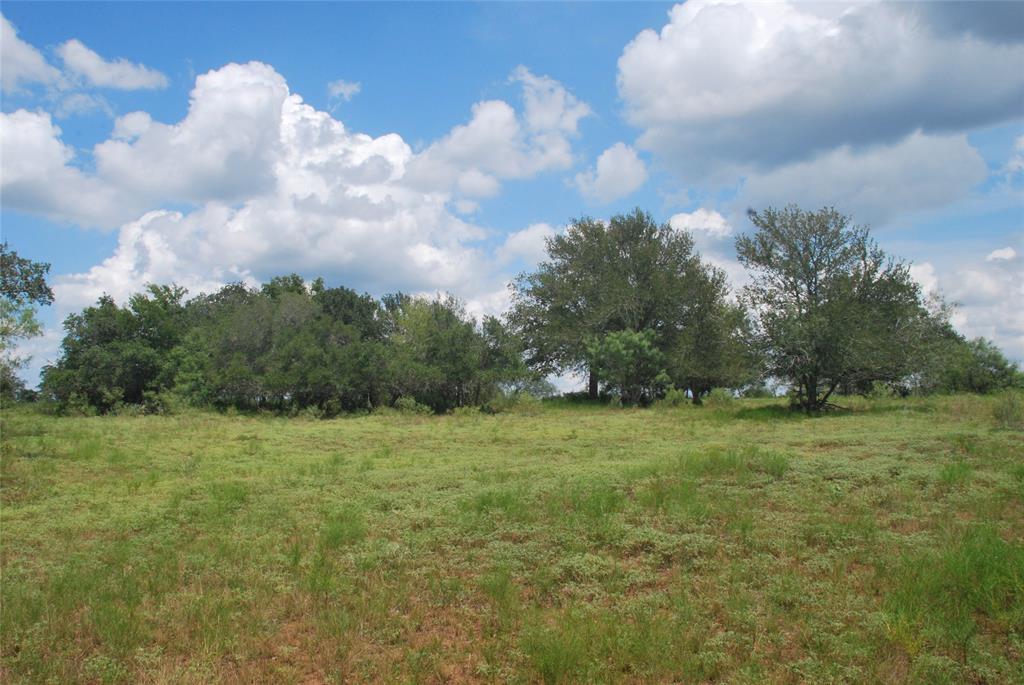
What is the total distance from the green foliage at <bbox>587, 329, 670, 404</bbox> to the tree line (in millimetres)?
104

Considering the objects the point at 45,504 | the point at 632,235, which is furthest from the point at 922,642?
the point at 632,235

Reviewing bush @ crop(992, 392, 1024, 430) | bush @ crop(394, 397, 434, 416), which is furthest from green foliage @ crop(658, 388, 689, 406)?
bush @ crop(992, 392, 1024, 430)

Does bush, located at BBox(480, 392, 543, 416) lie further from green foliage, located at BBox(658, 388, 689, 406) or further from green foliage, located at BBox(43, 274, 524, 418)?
green foliage, located at BBox(658, 388, 689, 406)

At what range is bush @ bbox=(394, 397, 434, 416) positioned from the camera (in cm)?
3212

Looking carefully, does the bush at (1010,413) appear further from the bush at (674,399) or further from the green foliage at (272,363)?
the green foliage at (272,363)

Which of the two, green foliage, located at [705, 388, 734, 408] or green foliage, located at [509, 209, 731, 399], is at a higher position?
green foliage, located at [509, 209, 731, 399]

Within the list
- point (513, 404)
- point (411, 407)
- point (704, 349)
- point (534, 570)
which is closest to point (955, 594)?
point (534, 570)

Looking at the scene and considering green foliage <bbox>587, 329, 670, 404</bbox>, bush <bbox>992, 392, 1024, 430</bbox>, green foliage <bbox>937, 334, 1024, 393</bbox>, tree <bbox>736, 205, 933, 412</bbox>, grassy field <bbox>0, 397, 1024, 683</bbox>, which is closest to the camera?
grassy field <bbox>0, 397, 1024, 683</bbox>

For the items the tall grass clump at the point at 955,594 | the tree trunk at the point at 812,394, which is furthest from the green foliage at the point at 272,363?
the tall grass clump at the point at 955,594

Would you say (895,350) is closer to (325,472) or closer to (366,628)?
(325,472)

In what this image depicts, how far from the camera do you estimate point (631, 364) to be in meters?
34.5

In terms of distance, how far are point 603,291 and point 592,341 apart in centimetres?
308

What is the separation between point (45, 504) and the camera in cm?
1057

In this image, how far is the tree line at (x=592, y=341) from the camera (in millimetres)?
25094
